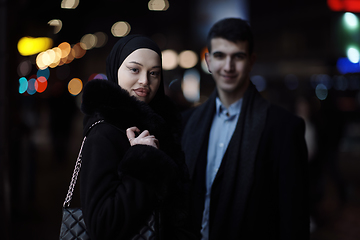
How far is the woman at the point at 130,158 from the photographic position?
135 cm

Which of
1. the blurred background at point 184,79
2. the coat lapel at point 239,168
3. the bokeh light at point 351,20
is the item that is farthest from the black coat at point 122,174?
the bokeh light at point 351,20

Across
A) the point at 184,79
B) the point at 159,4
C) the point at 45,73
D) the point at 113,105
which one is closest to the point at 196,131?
the point at 113,105

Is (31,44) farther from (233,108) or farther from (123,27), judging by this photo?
(123,27)

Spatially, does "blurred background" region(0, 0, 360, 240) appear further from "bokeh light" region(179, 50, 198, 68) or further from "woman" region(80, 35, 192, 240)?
"woman" region(80, 35, 192, 240)

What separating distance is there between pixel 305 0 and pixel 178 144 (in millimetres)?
15525

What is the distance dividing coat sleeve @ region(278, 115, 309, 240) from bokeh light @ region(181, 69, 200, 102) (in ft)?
57.9

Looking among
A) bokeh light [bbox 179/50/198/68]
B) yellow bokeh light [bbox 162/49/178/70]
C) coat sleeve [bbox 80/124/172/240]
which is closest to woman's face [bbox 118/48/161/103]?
coat sleeve [bbox 80/124/172/240]

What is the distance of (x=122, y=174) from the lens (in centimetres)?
141

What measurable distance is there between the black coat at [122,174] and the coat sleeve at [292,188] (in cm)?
95

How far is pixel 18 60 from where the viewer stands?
165 inches

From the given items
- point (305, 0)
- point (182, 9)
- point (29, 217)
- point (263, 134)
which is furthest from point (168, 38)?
point (263, 134)

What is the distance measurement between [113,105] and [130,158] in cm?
29

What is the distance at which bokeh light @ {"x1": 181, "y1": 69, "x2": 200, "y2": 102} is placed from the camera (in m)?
20.4

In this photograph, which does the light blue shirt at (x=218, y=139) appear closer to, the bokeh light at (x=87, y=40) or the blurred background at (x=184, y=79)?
the blurred background at (x=184, y=79)
